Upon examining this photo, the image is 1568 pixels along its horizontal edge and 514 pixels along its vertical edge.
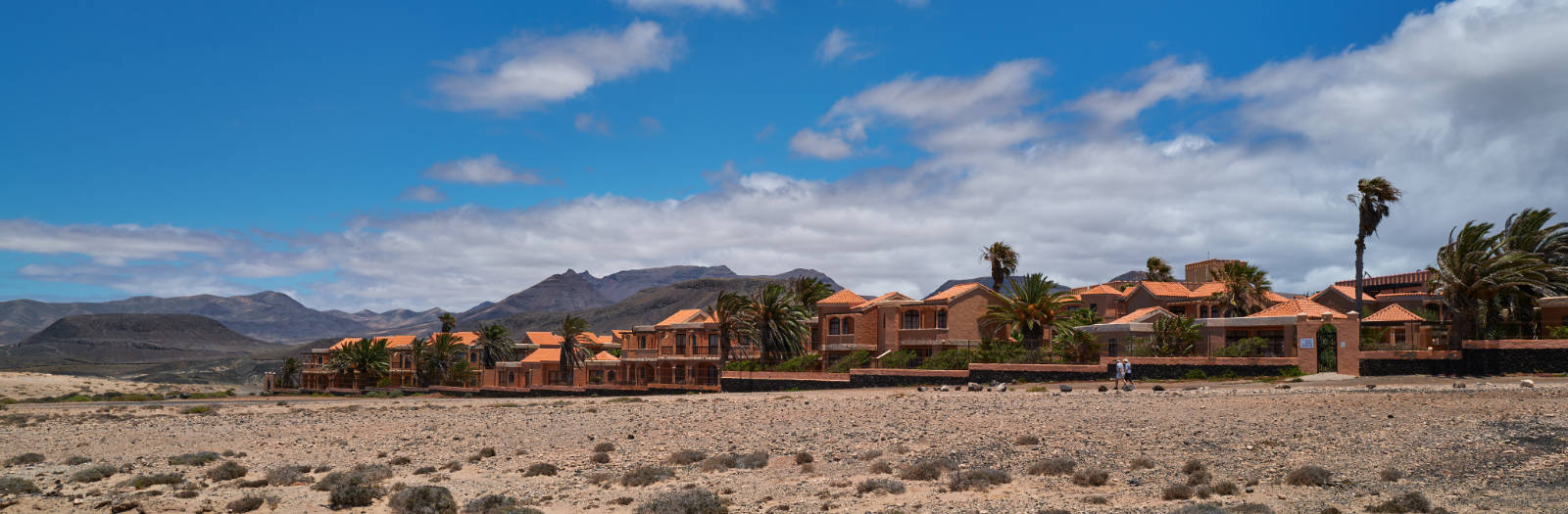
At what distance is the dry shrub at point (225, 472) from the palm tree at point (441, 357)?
218 feet

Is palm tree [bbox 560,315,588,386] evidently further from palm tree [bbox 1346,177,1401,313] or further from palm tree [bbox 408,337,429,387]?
palm tree [bbox 1346,177,1401,313]

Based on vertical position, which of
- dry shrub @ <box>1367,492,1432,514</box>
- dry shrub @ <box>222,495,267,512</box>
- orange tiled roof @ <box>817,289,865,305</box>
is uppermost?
orange tiled roof @ <box>817,289,865,305</box>

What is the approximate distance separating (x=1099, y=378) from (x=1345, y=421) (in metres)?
21.0

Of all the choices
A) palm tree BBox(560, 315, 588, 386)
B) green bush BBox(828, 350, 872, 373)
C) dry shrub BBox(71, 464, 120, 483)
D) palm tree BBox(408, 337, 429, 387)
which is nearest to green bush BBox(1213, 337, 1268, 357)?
green bush BBox(828, 350, 872, 373)

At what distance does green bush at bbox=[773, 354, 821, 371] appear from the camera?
63.3m

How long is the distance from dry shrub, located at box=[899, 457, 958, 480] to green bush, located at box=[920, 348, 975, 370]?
28498 millimetres

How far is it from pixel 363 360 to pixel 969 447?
8141 centimetres

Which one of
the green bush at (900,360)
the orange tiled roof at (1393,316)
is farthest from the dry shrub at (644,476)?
the orange tiled roof at (1393,316)

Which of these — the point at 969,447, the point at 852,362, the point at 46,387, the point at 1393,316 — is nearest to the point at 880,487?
the point at 969,447

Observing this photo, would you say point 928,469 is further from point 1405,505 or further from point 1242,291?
point 1242,291

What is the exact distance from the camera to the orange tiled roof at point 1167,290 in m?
71.4

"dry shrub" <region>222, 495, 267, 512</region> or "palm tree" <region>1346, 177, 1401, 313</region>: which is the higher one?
"palm tree" <region>1346, 177, 1401, 313</region>

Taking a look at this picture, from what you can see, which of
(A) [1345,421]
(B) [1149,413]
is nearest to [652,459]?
(B) [1149,413]

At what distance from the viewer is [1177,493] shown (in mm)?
19609
